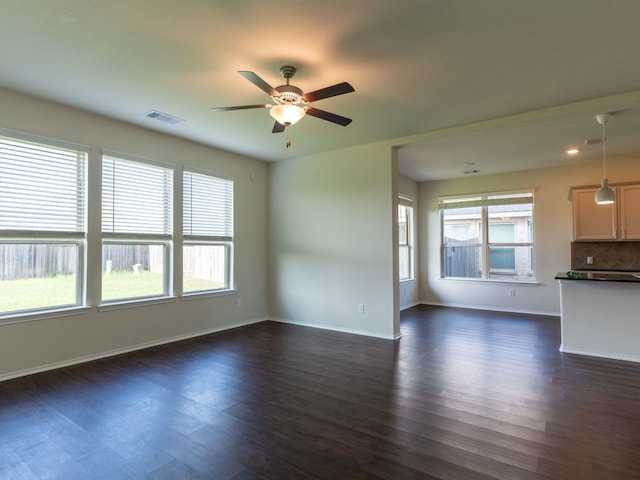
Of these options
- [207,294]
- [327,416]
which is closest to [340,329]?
[207,294]

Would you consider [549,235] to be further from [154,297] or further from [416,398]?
Answer: [154,297]

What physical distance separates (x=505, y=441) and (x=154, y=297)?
4.18m

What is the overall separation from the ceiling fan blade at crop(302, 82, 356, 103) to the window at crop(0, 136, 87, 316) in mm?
2920

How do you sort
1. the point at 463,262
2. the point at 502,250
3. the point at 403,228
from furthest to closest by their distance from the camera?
the point at 403,228, the point at 463,262, the point at 502,250

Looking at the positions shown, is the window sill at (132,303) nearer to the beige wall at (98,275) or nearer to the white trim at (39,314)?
the beige wall at (98,275)

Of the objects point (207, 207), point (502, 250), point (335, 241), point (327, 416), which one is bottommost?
point (327, 416)

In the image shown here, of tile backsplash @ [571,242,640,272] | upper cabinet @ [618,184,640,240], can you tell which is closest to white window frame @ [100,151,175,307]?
tile backsplash @ [571,242,640,272]

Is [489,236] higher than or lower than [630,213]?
lower

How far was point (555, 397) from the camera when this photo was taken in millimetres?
2990

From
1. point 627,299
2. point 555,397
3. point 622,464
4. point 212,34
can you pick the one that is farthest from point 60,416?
point 627,299

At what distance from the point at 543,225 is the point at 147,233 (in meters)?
6.80

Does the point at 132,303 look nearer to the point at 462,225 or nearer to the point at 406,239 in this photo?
the point at 406,239

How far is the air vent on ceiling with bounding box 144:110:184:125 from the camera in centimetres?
400

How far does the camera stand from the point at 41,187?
3.65 m
